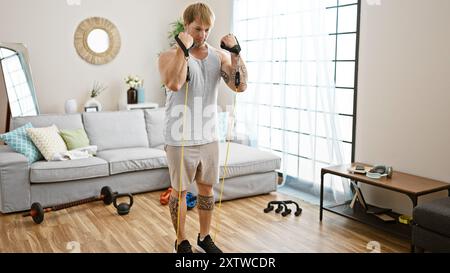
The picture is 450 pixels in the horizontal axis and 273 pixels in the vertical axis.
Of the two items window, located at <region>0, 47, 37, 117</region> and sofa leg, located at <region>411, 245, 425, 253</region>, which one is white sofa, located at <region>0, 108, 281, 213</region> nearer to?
window, located at <region>0, 47, 37, 117</region>

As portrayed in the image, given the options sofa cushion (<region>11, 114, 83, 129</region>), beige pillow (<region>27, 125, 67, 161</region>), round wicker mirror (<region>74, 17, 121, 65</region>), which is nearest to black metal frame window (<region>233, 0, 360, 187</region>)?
round wicker mirror (<region>74, 17, 121, 65</region>)

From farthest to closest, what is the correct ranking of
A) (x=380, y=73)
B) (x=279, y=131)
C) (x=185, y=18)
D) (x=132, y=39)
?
(x=132, y=39)
(x=279, y=131)
(x=380, y=73)
(x=185, y=18)

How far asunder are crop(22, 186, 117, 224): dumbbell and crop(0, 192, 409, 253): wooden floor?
0.19 feet

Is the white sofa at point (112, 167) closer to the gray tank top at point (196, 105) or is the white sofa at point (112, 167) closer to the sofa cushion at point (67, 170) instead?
the sofa cushion at point (67, 170)

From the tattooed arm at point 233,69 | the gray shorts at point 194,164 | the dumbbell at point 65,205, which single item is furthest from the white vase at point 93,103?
the tattooed arm at point 233,69

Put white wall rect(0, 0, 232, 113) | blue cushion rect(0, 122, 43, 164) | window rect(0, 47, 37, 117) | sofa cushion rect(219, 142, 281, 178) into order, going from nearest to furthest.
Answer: blue cushion rect(0, 122, 43, 164), sofa cushion rect(219, 142, 281, 178), window rect(0, 47, 37, 117), white wall rect(0, 0, 232, 113)

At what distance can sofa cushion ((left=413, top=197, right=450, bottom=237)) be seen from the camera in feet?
8.68

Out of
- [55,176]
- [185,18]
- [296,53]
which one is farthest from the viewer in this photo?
[296,53]

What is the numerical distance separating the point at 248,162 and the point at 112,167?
Answer: 1262 millimetres

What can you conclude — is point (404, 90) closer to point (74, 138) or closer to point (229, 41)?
point (229, 41)
